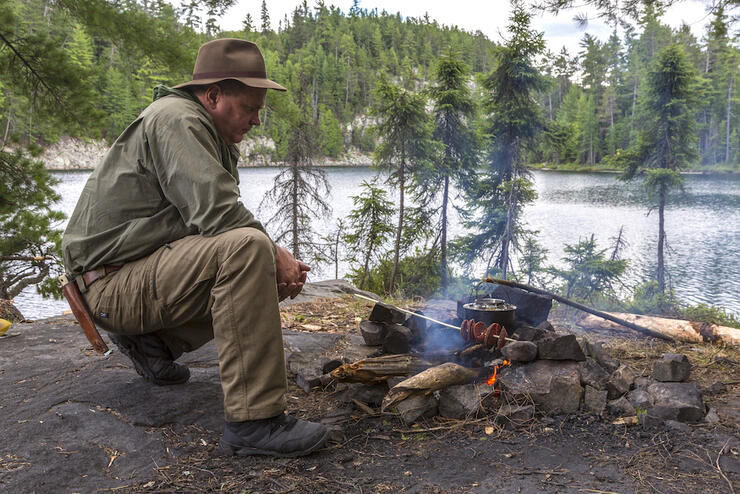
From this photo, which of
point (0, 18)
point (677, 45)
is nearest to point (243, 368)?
point (0, 18)

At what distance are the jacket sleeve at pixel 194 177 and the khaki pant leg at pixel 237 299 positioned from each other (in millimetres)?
87

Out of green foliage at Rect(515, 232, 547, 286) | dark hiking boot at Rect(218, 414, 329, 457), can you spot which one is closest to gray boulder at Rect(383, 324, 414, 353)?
dark hiking boot at Rect(218, 414, 329, 457)

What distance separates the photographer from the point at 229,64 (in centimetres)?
249

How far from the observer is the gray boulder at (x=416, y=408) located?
8.57 feet

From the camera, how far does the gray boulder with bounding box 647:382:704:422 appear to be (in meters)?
2.50

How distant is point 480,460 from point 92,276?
2121 millimetres

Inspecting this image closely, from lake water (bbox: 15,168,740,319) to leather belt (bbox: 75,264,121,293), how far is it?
10857mm

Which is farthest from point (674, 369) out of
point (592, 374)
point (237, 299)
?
point (237, 299)

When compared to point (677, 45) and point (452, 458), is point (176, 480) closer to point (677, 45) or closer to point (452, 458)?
point (452, 458)

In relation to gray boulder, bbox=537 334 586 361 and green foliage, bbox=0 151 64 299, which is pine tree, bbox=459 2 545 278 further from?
gray boulder, bbox=537 334 586 361

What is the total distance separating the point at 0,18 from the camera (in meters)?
5.74

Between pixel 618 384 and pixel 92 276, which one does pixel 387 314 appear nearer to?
pixel 618 384

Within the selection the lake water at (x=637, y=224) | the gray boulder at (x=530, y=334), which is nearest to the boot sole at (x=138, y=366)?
the gray boulder at (x=530, y=334)

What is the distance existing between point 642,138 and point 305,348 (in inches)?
577
